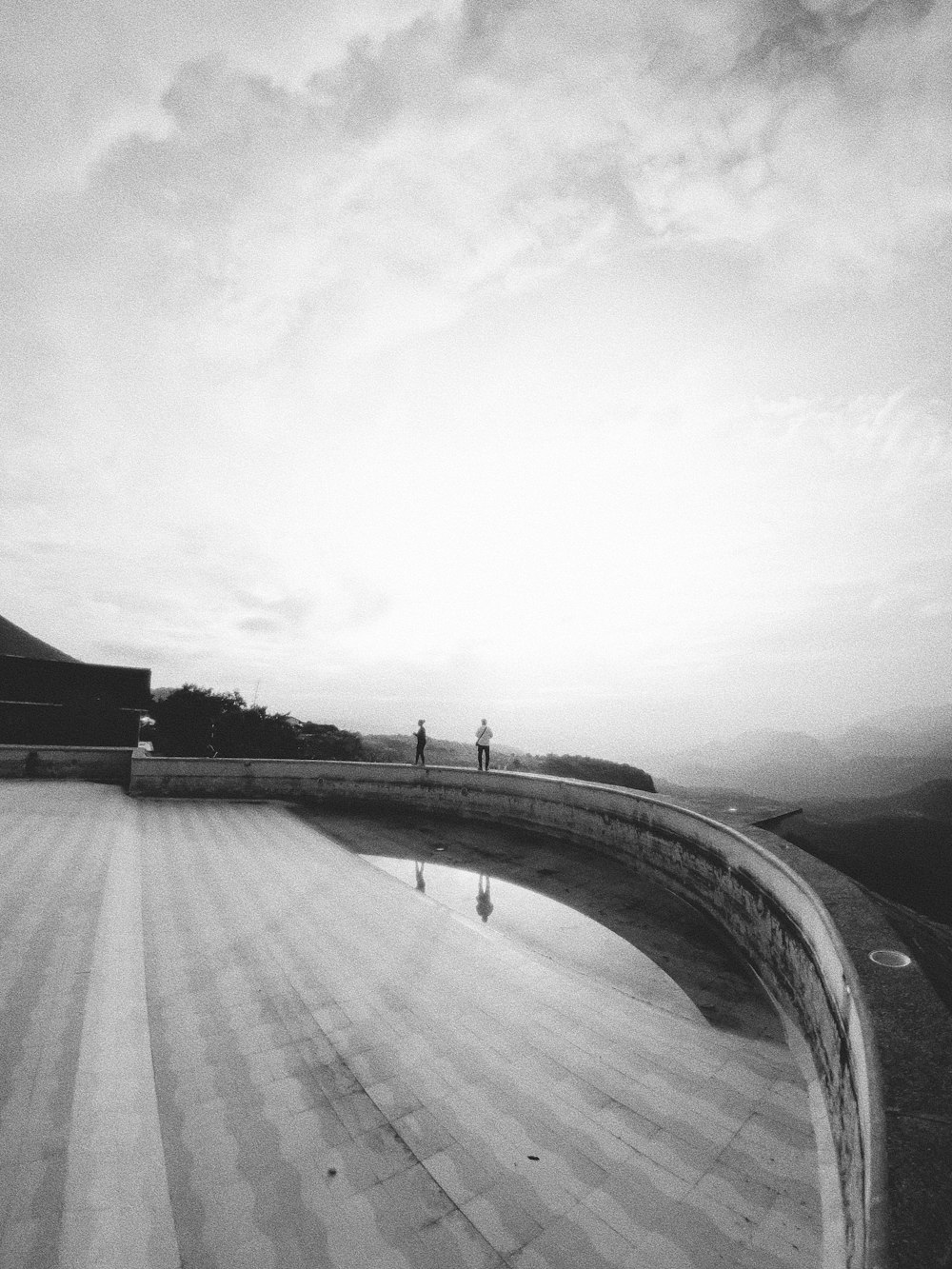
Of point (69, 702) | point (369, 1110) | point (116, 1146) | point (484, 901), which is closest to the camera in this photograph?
point (116, 1146)

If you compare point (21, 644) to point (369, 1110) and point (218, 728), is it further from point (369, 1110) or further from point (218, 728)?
point (369, 1110)

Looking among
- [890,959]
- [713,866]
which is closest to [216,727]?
[713,866]

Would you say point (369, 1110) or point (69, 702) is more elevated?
point (69, 702)

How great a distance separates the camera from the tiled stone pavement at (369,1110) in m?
2.86

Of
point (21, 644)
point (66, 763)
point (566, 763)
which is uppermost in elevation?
point (21, 644)

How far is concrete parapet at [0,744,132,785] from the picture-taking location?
1509cm

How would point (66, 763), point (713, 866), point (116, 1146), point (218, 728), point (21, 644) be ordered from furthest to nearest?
point (21, 644) → point (218, 728) → point (66, 763) → point (713, 866) → point (116, 1146)

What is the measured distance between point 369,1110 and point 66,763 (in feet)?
54.9

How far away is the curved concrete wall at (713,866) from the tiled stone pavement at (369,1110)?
0.55 meters

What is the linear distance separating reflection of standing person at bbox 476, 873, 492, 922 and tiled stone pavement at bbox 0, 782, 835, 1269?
867mm

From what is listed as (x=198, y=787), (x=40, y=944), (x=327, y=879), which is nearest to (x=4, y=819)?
(x=198, y=787)

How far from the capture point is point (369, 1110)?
12.2 feet

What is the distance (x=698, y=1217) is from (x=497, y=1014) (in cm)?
221

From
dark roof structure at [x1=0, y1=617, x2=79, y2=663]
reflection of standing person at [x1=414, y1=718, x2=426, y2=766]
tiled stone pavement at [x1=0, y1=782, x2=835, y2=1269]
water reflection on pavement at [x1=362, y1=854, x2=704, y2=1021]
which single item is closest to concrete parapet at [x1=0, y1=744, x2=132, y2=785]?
reflection of standing person at [x1=414, y1=718, x2=426, y2=766]
